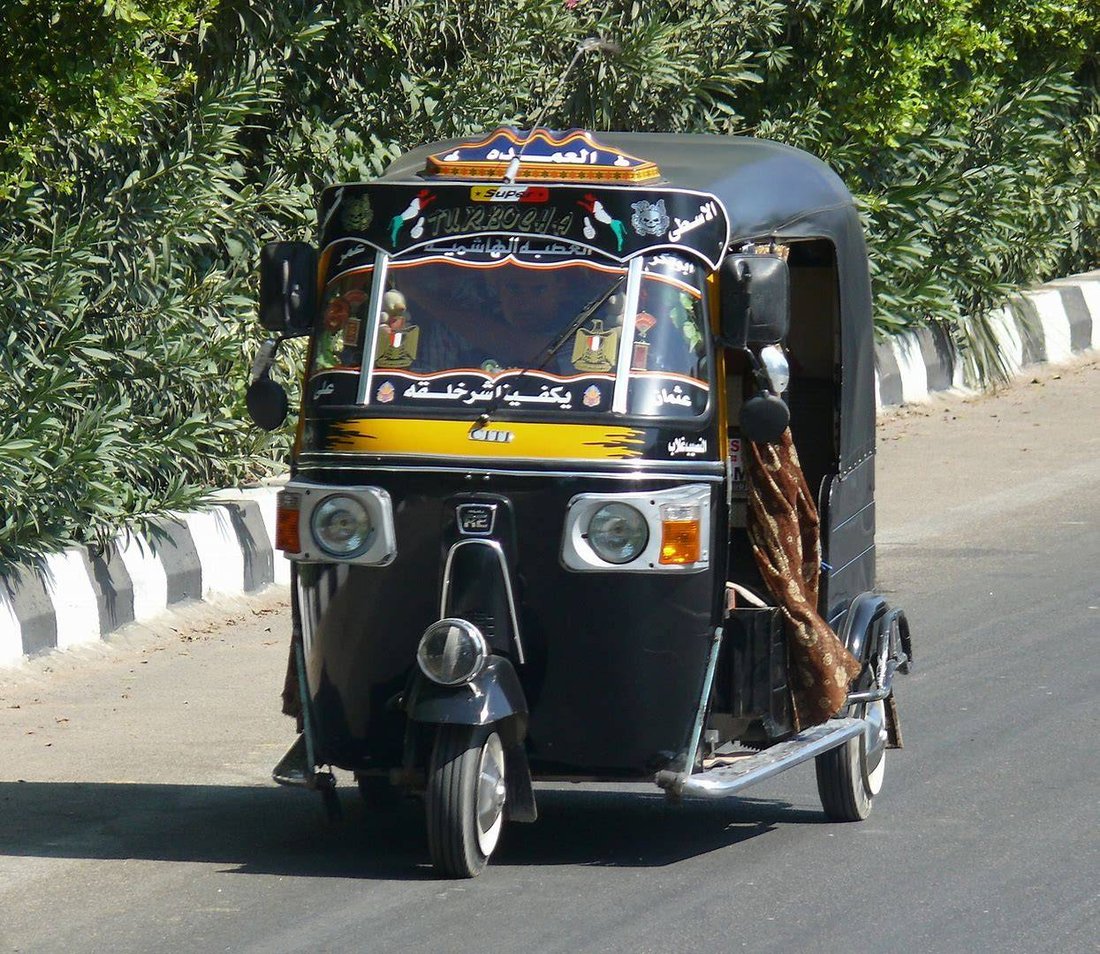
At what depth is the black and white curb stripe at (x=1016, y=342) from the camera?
50.9 feet

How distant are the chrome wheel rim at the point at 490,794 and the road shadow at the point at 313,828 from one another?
0.21 m

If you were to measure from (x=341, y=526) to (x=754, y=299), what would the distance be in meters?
1.38

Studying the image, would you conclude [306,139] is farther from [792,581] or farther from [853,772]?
[853,772]

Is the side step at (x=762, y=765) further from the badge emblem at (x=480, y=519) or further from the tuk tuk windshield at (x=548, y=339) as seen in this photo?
the tuk tuk windshield at (x=548, y=339)

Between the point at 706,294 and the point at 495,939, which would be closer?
the point at 495,939

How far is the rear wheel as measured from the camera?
6.69 metres

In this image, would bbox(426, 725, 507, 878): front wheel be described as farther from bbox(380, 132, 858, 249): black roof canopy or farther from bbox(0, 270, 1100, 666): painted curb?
bbox(0, 270, 1100, 666): painted curb

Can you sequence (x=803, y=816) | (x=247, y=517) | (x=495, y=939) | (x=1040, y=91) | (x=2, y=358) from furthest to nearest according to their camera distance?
(x=1040, y=91) → (x=247, y=517) → (x=2, y=358) → (x=803, y=816) → (x=495, y=939)

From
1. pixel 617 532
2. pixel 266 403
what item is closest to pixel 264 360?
pixel 266 403

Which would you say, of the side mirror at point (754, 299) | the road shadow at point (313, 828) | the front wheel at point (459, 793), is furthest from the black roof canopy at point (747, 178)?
the road shadow at point (313, 828)

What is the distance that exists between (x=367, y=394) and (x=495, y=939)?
5.49ft

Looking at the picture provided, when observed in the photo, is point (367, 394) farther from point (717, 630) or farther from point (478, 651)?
point (717, 630)

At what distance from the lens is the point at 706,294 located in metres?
6.12

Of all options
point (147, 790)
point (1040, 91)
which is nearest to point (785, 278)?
point (147, 790)
